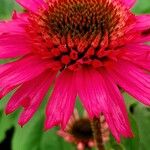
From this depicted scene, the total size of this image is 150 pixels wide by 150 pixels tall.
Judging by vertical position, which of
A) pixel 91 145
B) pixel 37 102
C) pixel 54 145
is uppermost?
pixel 37 102

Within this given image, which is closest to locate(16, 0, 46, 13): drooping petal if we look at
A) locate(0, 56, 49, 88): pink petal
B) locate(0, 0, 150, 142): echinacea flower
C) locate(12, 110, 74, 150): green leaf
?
locate(0, 0, 150, 142): echinacea flower

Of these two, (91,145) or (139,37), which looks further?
(91,145)

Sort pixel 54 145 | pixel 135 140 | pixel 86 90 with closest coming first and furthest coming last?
pixel 86 90, pixel 135 140, pixel 54 145

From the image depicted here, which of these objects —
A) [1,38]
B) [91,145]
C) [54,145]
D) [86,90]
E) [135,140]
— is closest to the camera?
[86,90]

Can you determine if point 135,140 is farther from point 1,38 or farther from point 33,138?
point 1,38

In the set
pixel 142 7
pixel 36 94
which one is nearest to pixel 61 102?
pixel 36 94

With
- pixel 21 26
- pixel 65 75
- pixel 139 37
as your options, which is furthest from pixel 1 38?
pixel 139 37

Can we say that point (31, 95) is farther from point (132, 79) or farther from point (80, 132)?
point (80, 132)

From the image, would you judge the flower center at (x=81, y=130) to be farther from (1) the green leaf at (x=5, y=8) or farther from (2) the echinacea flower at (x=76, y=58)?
(2) the echinacea flower at (x=76, y=58)
